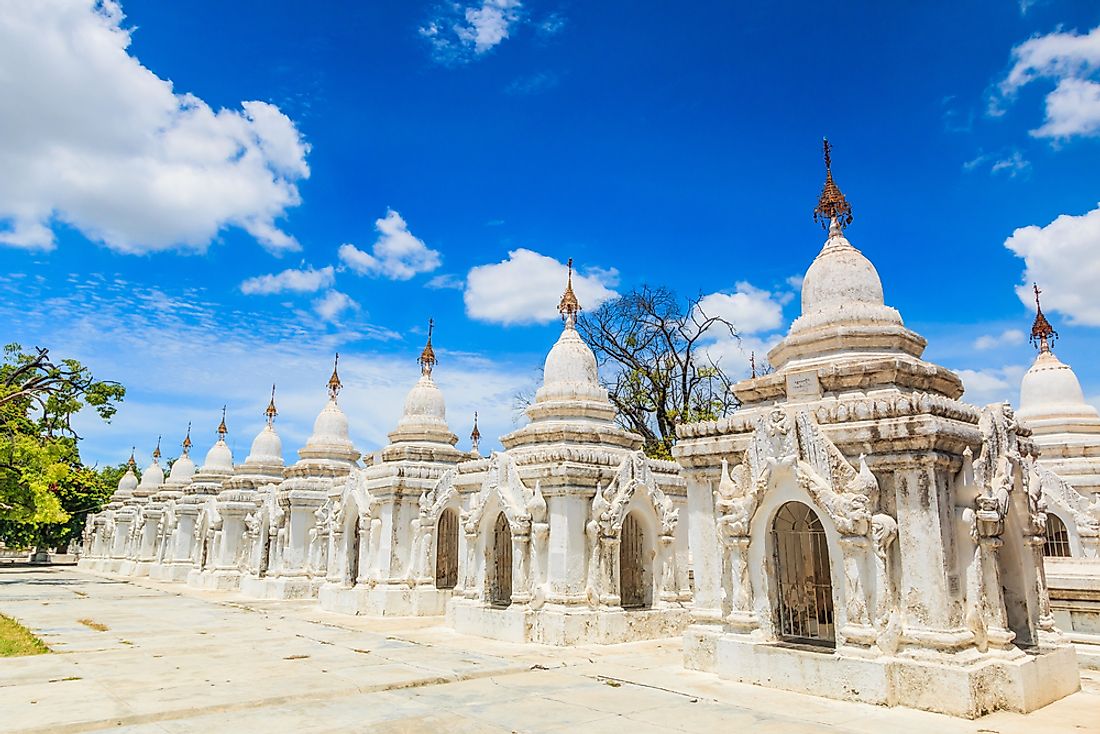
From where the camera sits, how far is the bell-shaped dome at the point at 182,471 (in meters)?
44.0

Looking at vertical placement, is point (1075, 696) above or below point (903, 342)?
below

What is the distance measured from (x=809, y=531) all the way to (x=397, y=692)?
237 inches

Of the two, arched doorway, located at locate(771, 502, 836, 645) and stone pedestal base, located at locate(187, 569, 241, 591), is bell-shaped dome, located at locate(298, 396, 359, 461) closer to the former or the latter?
stone pedestal base, located at locate(187, 569, 241, 591)

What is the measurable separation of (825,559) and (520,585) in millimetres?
6095

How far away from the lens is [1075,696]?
9477mm

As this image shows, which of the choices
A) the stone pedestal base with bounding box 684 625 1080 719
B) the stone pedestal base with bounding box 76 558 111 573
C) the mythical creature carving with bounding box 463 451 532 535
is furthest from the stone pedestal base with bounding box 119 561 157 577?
the stone pedestal base with bounding box 684 625 1080 719

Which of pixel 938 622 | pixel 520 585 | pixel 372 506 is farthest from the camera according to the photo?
pixel 372 506

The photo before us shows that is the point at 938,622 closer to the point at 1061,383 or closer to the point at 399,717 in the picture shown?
the point at 399,717

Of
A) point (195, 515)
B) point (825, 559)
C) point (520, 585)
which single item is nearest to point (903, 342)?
point (825, 559)

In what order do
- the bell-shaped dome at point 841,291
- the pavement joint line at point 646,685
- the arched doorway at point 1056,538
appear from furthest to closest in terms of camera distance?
the arched doorway at point 1056,538 → the bell-shaped dome at point 841,291 → the pavement joint line at point 646,685

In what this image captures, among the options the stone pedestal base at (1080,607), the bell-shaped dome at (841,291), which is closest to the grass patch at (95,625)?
the bell-shaped dome at (841,291)

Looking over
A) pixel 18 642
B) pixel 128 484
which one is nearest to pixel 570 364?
pixel 18 642

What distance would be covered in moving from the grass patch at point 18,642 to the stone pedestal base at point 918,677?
11239mm

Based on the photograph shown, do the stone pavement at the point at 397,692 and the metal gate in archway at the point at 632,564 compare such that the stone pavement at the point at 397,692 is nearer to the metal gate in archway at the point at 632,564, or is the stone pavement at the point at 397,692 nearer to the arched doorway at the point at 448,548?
the metal gate in archway at the point at 632,564
